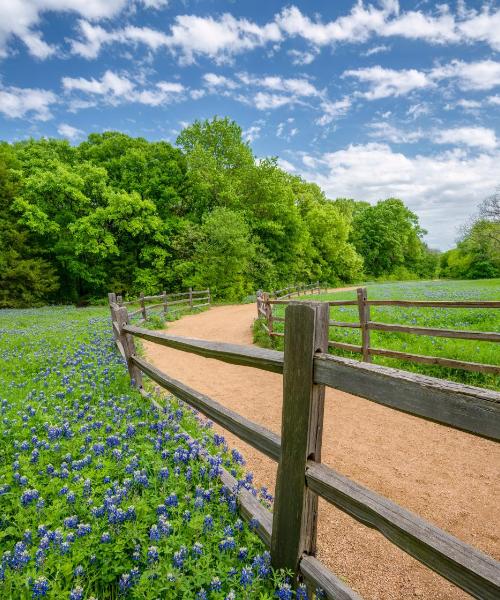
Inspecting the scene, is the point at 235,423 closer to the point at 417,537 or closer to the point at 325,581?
the point at 325,581

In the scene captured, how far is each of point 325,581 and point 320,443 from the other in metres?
0.73

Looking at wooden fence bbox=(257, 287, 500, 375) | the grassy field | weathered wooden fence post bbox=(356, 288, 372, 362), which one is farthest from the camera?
weathered wooden fence post bbox=(356, 288, 372, 362)

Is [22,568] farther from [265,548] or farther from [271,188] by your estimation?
[271,188]

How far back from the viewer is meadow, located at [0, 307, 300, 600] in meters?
2.15

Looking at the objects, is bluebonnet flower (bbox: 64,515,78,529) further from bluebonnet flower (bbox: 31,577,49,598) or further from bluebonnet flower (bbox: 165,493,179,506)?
bluebonnet flower (bbox: 165,493,179,506)

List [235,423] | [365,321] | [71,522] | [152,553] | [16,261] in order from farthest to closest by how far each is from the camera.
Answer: [16,261] → [365,321] → [235,423] → [71,522] → [152,553]

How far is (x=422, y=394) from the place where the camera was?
1507 mm

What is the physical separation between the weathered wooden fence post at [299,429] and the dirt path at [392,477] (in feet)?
3.96

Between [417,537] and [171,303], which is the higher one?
[417,537]

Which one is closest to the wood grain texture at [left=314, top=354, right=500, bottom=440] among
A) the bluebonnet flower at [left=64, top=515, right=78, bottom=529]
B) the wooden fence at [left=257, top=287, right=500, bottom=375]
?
the bluebonnet flower at [left=64, top=515, right=78, bottom=529]

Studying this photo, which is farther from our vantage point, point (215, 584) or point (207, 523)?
point (207, 523)


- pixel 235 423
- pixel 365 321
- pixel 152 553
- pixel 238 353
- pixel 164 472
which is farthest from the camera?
pixel 365 321

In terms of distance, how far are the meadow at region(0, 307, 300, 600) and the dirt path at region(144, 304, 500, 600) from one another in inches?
38.2

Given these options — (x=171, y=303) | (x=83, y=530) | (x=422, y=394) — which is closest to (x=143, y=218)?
(x=171, y=303)
